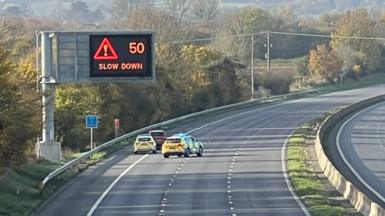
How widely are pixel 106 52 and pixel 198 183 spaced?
10425 millimetres

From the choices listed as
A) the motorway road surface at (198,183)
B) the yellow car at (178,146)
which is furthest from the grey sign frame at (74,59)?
the yellow car at (178,146)

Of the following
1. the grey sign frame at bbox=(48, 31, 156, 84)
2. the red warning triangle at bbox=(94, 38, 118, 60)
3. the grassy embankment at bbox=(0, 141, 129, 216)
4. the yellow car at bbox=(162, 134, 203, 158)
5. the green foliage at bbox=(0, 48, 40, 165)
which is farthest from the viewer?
the yellow car at bbox=(162, 134, 203, 158)

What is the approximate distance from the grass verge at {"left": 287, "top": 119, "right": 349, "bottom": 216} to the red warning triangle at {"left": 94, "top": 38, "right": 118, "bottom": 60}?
1042 centimetres

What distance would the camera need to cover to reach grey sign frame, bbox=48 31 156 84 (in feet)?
178

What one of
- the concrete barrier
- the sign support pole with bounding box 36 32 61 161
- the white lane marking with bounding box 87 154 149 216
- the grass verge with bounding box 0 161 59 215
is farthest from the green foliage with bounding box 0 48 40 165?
the sign support pole with bounding box 36 32 61 161

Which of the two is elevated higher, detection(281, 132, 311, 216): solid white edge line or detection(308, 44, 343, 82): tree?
detection(308, 44, 343, 82): tree

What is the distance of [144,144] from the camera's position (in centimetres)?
6556

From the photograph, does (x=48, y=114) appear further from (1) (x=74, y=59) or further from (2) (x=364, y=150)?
(2) (x=364, y=150)

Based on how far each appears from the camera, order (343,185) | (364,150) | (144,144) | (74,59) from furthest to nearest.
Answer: (364,150) < (144,144) < (74,59) < (343,185)

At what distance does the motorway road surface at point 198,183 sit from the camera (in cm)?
3816

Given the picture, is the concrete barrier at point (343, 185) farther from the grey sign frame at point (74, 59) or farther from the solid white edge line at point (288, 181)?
the grey sign frame at point (74, 59)

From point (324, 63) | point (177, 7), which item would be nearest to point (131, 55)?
point (324, 63)

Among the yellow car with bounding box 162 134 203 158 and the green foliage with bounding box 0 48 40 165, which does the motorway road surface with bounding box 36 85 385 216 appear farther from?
the green foliage with bounding box 0 48 40 165

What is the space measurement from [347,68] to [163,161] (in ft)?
346
